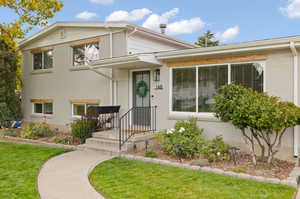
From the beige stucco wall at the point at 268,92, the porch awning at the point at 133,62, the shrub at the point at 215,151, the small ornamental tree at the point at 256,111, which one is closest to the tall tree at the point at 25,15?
the porch awning at the point at 133,62

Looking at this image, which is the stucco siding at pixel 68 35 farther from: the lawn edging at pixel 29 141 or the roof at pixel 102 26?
the lawn edging at pixel 29 141

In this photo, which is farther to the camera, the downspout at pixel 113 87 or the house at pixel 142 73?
the downspout at pixel 113 87

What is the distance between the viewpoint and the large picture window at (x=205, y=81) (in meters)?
6.16

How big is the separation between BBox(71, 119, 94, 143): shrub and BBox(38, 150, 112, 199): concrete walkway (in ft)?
3.63

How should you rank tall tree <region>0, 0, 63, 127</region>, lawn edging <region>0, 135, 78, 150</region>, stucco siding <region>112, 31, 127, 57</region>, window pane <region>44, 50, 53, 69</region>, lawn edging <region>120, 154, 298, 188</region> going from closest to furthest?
lawn edging <region>120, 154, 298, 188</region> → lawn edging <region>0, 135, 78, 150</region> → stucco siding <region>112, 31, 127, 57</region> → tall tree <region>0, 0, 63, 127</region> → window pane <region>44, 50, 53, 69</region>

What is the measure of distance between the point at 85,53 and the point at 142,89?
3299 mm

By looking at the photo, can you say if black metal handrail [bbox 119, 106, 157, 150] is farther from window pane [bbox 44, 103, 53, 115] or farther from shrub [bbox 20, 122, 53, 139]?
window pane [bbox 44, 103, 53, 115]

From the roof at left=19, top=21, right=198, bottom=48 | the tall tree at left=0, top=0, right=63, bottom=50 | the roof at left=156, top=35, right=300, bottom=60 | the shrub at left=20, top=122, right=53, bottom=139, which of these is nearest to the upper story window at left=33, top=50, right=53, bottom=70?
the roof at left=19, top=21, right=198, bottom=48

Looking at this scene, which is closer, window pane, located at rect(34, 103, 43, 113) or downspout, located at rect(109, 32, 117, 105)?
downspout, located at rect(109, 32, 117, 105)

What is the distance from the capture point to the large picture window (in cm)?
616

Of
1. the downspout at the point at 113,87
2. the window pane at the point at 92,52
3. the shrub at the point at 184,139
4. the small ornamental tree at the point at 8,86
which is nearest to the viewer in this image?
the shrub at the point at 184,139

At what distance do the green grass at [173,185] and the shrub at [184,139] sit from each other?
0.88 metres

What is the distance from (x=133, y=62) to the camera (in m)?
7.30

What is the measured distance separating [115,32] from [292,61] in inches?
232
